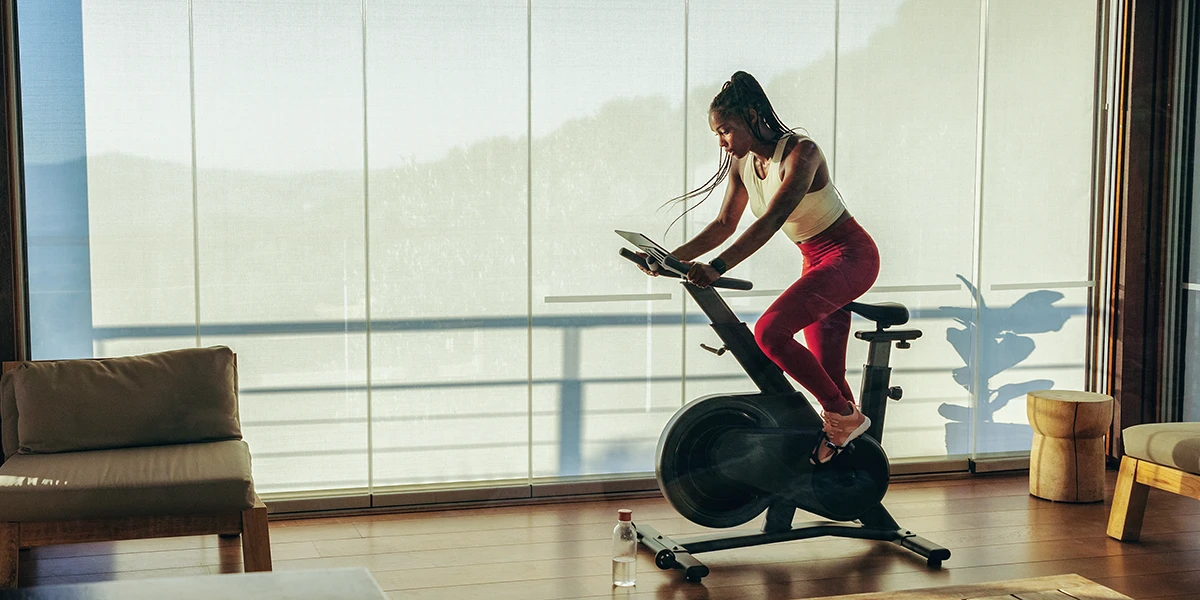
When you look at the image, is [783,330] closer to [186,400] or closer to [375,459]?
[375,459]

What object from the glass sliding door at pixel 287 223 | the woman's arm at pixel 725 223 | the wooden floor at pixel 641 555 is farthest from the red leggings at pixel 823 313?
the glass sliding door at pixel 287 223

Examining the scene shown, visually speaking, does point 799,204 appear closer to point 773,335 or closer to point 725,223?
point 725,223

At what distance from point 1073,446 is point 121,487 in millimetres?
3595

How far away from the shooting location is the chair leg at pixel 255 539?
3406mm

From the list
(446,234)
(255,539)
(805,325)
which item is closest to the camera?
(255,539)

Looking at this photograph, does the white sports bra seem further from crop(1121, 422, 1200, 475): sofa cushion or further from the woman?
crop(1121, 422, 1200, 475): sofa cushion

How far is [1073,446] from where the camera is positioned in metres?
4.67

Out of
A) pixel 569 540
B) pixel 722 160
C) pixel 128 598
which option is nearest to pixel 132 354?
pixel 569 540

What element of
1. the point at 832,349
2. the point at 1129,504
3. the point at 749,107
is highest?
the point at 749,107

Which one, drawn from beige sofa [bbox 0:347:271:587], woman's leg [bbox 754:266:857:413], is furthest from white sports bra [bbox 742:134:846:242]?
beige sofa [bbox 0:347:271:587]

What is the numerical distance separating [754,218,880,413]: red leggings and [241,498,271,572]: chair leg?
1.83 m

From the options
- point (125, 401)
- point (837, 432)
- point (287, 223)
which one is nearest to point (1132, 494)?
point (837, 432)

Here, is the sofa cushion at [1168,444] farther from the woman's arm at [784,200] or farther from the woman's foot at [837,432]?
the woman's arm at [784,200]

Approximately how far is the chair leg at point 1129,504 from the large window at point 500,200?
1001mm
